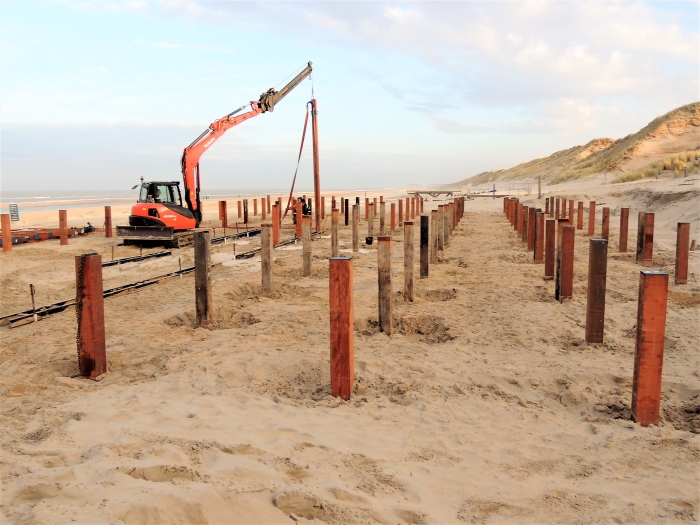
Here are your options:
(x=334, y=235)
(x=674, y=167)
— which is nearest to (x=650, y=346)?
(x=334, y=235)

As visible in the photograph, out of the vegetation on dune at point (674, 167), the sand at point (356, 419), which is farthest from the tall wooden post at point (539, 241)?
the vegetation on dune at point (674, 167)

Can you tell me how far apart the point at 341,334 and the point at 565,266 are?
4.92m

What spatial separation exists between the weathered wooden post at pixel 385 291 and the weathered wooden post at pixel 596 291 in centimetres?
247

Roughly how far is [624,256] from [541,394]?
953 cm

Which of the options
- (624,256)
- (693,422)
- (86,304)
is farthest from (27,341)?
(624,256)

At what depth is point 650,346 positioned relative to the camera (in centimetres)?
450

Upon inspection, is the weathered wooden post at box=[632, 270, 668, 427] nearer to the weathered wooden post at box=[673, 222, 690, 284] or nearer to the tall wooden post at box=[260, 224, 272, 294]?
the weathered wooden post at box=[673, 222, 690, 284]

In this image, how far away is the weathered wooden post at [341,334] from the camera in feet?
16.6

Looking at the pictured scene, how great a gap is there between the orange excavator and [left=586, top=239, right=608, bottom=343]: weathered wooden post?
45.5ft

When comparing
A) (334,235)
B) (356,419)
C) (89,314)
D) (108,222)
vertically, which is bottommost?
(356,419)

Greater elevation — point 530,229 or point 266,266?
point 530,229

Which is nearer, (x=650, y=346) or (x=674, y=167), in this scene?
(x=650, y=346)

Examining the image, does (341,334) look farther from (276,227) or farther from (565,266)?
(276,227)

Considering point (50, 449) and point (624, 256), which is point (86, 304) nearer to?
A: point (50, 449)
